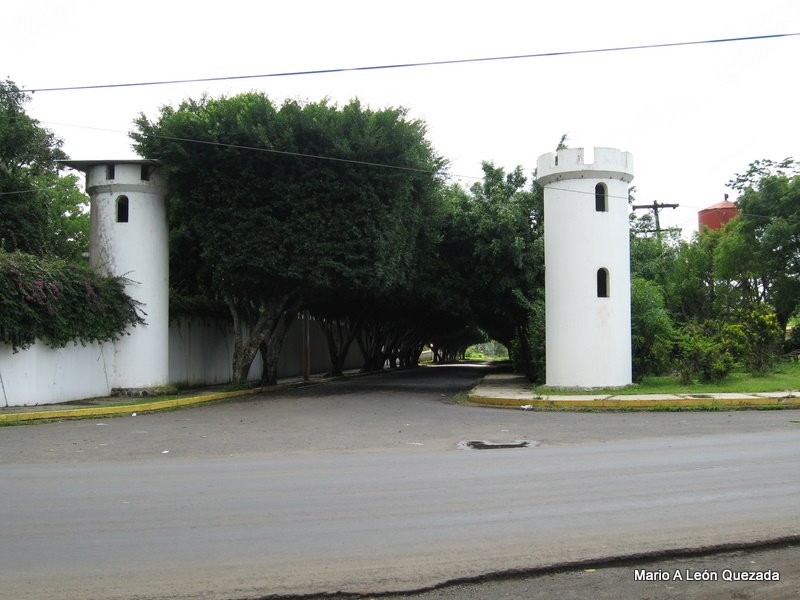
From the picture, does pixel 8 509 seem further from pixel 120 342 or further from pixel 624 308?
pixel 624 308

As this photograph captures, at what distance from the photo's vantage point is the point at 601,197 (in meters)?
20.4

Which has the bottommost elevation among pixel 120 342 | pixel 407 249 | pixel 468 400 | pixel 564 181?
pixel 468 400

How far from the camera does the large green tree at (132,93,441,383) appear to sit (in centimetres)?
2073

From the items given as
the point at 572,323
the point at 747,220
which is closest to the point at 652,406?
the point at 572,323

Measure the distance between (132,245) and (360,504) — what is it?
54.3 feet

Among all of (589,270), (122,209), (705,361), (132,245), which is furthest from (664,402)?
(122,209)

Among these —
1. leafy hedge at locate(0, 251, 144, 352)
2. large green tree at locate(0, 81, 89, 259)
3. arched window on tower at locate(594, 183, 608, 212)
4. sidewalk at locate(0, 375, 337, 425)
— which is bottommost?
sidewalk at locate(0, 375, 337, 425)

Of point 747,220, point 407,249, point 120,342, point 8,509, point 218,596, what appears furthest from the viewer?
point 747,220

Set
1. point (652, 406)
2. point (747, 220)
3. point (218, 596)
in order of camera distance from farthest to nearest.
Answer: point (747, 220), point (652, 406), point (218, 596)

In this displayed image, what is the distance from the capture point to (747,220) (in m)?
33.1

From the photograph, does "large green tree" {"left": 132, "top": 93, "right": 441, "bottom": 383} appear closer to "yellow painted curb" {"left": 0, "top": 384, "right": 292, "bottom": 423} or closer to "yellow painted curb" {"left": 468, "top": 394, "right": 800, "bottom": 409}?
"yellow painted curb" {"left": 0, "top": 384, "right": 292, "bottom": 423}

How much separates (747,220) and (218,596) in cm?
3341

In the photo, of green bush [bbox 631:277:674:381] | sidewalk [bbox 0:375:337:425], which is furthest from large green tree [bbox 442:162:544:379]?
sidewalk [bbox 0:375:337:425]

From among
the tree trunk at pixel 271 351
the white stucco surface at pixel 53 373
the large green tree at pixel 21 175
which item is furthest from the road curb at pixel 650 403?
the large green tree at pixel 21 175
